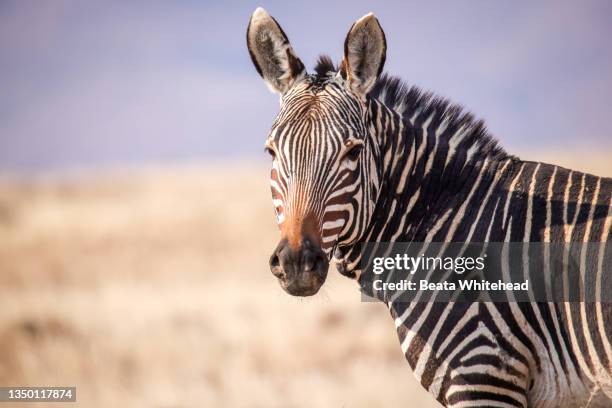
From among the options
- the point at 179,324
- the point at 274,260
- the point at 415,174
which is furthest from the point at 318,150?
the point at 179,324

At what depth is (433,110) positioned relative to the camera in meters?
4.64

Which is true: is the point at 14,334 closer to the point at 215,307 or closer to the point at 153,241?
the point at 215,307

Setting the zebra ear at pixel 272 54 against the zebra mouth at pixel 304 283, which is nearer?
the zebra mouth at pixel 304 283

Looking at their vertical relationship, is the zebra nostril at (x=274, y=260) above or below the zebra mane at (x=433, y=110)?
below

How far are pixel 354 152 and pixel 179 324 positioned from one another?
10330mm

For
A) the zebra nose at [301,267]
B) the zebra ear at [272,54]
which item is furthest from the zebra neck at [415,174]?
the zebra nose at [301,267]

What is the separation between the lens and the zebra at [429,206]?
12.1 feet

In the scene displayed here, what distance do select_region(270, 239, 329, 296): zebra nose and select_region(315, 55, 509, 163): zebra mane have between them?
136 cm

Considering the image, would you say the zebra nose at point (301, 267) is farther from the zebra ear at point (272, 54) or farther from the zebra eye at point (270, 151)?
the zebra ear at point (272, 54)

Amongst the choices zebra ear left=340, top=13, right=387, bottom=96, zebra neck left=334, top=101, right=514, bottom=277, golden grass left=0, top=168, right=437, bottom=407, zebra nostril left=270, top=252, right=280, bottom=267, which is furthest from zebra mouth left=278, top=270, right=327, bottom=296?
zebra ear left=340, top=13, right=387, bottom=96

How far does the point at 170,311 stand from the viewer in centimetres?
1416

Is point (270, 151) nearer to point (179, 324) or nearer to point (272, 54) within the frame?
point (272, 54)

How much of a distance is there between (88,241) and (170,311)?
939 centimetres

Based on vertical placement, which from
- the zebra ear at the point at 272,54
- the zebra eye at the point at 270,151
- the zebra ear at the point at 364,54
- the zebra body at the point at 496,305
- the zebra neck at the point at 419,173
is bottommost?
the zebra body at the point at 496,305
